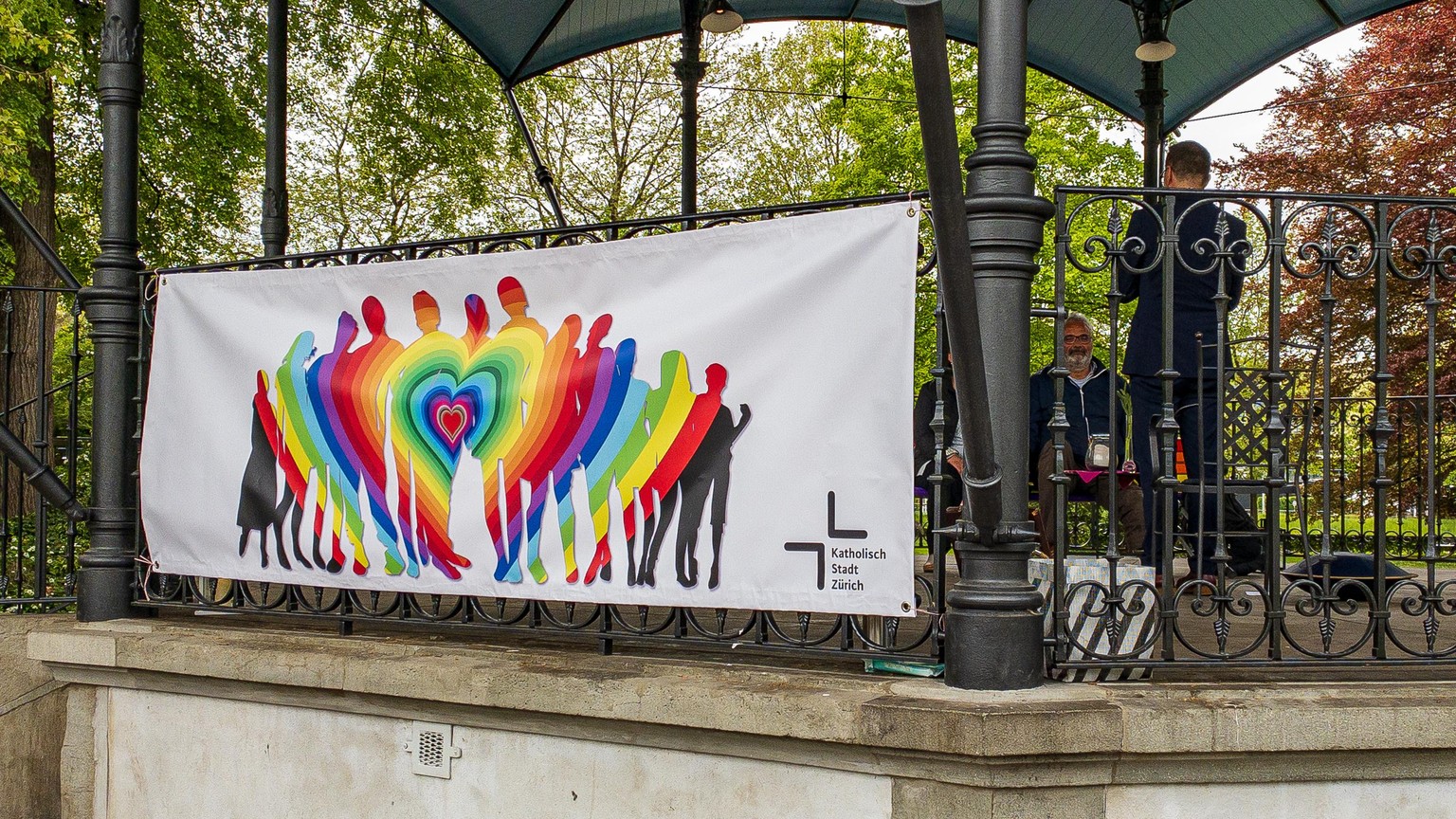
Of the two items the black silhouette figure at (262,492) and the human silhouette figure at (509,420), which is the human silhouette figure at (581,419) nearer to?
the human silhouette figure at (509,420)

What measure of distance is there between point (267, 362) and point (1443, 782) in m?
4.20

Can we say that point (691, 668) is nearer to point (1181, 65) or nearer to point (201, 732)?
point (201, 732)

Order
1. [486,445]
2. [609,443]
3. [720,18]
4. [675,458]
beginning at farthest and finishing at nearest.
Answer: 1. [720,18]
2. [486,445]
3. [609,443]
4. [675,458]

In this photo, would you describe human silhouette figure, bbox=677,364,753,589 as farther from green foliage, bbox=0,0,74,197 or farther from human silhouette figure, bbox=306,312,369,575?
green foliage, bbox=0,0,74,197

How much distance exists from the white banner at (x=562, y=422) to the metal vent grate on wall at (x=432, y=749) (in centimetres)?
48

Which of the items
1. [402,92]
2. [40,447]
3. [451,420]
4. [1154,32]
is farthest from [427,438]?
[402,92]

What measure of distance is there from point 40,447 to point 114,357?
573 mm

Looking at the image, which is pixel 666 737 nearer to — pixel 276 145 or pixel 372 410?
pixel 372 410

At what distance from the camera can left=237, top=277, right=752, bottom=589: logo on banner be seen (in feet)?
12.9

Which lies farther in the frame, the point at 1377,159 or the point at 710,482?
the point at 1377,159

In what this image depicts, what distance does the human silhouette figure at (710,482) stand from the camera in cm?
383

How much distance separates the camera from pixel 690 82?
948cm

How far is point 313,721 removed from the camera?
4.45m

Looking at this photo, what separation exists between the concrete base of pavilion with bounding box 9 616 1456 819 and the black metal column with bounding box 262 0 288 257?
12.3ft
